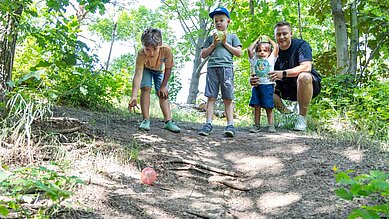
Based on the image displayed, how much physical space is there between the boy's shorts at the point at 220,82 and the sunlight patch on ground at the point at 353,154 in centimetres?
172

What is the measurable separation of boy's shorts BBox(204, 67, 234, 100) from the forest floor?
2.08 feet

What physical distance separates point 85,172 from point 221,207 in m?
1.08

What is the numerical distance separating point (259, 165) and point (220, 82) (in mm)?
1543

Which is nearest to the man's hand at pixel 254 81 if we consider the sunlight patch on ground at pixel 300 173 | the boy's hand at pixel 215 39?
the boy's hand at pixel 215 39

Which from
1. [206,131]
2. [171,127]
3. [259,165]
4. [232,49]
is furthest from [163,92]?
[259,165]

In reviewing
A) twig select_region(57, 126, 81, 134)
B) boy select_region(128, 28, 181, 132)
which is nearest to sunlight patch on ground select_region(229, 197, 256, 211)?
twig select_region(57, 126, 81, 134)

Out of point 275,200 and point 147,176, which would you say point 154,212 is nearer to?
point 147,176

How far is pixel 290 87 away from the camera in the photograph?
526 centimetres

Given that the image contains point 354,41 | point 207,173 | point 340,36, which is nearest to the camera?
point 207,173

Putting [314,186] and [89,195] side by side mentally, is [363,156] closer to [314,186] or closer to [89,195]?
[314,186]

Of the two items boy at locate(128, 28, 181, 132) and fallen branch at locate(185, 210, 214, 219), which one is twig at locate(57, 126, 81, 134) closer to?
boy at locate(128, 28, 181, 132)

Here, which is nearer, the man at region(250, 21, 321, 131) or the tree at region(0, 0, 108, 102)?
the tree at region(0, 0, 108, 102)

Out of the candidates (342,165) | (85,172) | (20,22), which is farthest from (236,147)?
(20,22)

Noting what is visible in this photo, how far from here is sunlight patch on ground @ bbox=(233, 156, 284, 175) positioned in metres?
3.44
